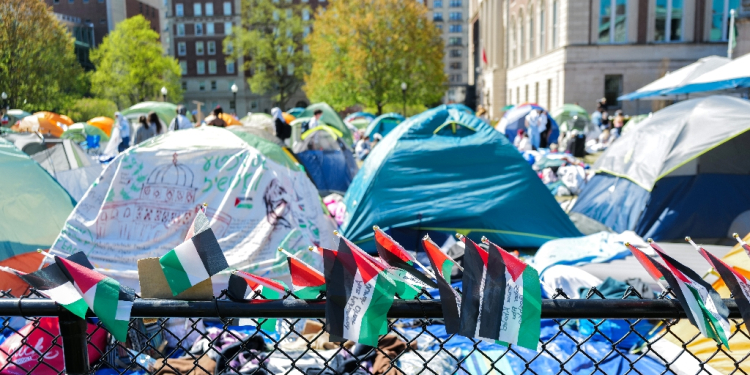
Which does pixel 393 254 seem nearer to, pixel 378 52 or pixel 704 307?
pixel 704 307

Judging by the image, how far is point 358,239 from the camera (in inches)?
254

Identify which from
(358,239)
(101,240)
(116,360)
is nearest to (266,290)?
(116,360)

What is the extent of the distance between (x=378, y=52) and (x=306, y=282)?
3111 centimetres

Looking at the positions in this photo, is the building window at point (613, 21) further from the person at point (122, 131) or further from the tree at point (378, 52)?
the person at point (122, 131)

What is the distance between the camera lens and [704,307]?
1.59 meters

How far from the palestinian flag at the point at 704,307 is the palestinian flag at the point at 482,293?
46 cm

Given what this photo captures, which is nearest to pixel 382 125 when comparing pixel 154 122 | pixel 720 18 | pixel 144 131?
pixel 154 122

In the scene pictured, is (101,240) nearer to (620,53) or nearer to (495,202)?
(495,202)

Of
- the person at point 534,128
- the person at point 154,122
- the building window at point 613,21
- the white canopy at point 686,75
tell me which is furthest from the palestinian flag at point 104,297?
the building window at point 613,21

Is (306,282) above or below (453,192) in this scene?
above

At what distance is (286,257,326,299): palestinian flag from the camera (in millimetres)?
1642

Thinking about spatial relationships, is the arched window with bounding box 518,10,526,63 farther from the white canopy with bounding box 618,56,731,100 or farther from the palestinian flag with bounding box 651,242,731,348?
the palestinian flag with bounding box 651,242,731,348

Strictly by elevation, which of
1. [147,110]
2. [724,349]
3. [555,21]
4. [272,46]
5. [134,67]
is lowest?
[724,349]

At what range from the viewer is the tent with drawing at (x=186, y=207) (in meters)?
5.05
